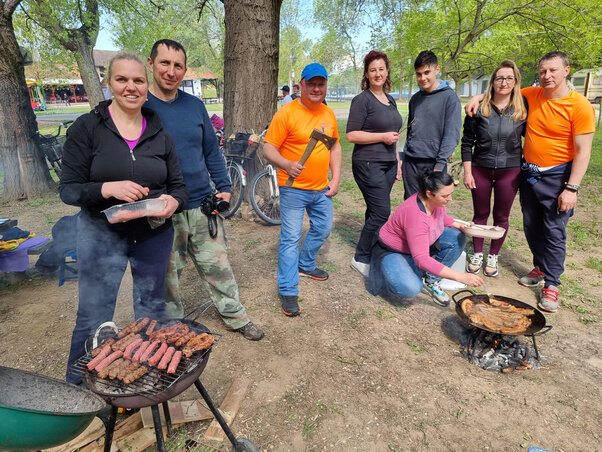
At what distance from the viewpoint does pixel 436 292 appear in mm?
3861

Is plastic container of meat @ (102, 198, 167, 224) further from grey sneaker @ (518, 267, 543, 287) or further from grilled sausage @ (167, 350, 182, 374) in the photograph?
grey sneaker @ (518, 267, 543, 287)

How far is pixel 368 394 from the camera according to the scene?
8.78ft

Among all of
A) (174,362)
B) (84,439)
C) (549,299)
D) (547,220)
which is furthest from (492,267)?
(84,439)

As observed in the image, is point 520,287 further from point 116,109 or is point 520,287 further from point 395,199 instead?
point 116,109

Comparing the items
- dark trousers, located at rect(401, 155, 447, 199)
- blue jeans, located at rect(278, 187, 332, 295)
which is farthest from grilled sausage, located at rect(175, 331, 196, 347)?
dark trousers, located at rect(401, 155, 447, 199)

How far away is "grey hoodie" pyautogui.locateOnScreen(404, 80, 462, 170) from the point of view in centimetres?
378

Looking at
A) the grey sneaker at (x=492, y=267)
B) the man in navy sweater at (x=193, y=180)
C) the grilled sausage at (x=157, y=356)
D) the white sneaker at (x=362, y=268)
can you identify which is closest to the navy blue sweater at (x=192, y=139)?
the man in navy sweater at (x=193, y=180)

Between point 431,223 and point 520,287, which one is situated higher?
point 431,223

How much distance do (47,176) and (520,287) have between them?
28.2 ft

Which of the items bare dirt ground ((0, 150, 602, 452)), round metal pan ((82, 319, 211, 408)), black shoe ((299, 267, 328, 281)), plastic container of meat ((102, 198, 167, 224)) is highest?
plastic container of meat ((102, 198, 167, 224))

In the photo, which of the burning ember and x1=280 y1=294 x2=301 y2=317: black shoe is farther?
x1=280 y1=294 x2=301 y2=317: black shoe

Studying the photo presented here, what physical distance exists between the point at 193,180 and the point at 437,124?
8.43ft

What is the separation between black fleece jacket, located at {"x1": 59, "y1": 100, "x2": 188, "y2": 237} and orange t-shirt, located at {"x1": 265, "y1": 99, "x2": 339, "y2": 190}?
124cm

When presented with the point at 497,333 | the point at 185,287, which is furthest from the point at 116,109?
the point at 497,333
